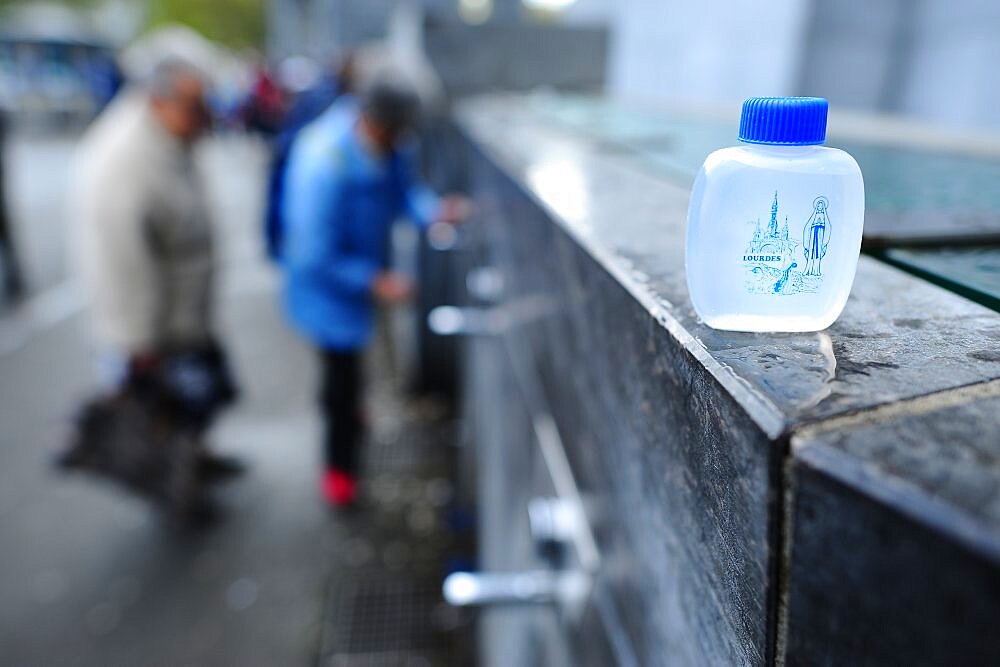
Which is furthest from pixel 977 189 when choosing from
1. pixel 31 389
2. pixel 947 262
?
pixel 31 389

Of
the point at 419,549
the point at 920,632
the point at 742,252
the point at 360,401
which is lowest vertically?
the point at 419,549

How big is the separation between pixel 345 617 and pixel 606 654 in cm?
276

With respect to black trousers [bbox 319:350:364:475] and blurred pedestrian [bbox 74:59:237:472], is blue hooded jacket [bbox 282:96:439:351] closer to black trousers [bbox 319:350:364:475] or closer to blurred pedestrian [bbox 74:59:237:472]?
black trousers [bbox 319:350:364:475]

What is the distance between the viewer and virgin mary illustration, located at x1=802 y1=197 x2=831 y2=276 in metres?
0.70

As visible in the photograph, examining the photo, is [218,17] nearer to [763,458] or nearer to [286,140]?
[286,140]

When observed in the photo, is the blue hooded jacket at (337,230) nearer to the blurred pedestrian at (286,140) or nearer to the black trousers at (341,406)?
the black trousers at (341,406)

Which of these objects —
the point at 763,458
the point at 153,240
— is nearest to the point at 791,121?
the point at 763,458

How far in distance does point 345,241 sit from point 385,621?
5.88ft

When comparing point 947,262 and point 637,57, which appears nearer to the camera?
point 947,262

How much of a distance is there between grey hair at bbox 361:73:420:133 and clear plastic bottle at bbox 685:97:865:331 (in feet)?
10.6

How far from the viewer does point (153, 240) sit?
362 cm

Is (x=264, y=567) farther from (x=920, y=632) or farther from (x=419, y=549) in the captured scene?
(x=920, y=632)

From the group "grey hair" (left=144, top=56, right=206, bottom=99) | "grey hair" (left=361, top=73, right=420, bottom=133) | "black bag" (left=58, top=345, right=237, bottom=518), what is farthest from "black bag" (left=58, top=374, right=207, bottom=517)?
"grey hair" (left=361, top=73, right=420, bottom=133)

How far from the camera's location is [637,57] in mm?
9797
